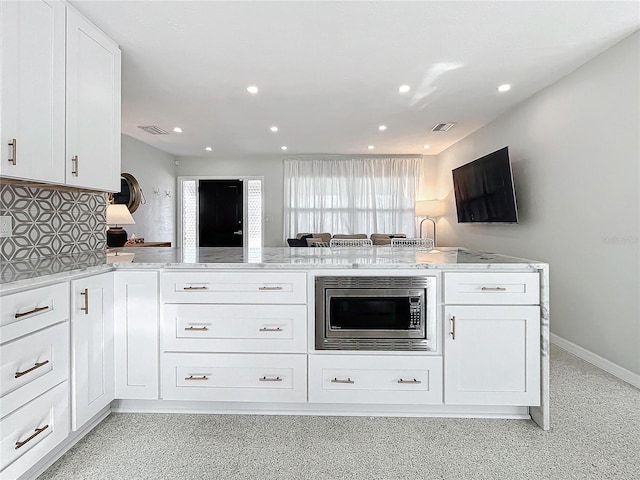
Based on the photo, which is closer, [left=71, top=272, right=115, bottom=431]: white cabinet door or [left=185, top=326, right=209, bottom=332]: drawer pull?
[left=71, top=272, right=115, bottom=431]: white cabinet door

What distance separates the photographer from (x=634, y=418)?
1997mm

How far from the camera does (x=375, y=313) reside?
1930 mm

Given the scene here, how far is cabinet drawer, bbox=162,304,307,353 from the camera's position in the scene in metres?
1.93

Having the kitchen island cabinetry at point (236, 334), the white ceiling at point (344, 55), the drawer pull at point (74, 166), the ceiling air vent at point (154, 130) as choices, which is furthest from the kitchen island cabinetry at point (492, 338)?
the ceiling air vent at point (154, 130)

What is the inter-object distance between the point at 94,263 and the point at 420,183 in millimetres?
6270

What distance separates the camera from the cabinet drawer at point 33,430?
1277mm

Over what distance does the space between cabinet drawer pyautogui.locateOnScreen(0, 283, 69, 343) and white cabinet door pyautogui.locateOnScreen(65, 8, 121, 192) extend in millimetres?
764

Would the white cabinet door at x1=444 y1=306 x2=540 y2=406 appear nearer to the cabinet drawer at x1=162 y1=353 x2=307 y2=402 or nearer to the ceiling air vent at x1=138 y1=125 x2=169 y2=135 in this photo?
the cabinet drawer at x1=162 y1=353 x2=307 y2=402

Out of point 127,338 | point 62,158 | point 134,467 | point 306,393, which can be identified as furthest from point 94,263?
point 306,393

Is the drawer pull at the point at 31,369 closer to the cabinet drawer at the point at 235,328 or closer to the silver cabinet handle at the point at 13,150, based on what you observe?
the cabinet drawer at the point at 235,328

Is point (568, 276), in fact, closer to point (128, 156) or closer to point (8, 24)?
point (8, 24)

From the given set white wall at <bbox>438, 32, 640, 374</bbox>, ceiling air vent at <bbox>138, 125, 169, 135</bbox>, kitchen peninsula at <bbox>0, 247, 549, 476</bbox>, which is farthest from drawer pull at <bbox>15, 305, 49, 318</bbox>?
ceiling air vent at <bbox>138, 125, 169, 135</bbox>

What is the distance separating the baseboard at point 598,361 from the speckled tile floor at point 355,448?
0.49m

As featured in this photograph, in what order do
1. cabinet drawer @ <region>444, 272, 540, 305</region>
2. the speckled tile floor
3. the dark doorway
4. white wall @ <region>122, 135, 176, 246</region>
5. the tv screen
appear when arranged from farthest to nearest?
the dark doorway
white wall @ <region>122, 135, 176, 246</region>
the tv screen
cabinet drawer @ <region>444, 272, 540, 305</region>
the speckled tile floor
